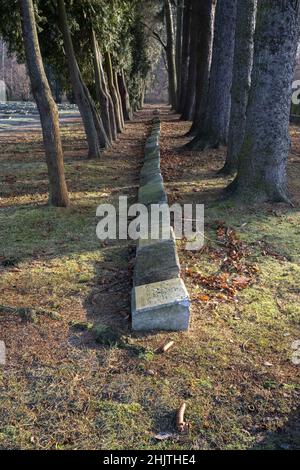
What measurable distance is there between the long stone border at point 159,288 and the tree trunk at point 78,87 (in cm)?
705

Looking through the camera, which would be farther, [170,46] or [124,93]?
[170,46]

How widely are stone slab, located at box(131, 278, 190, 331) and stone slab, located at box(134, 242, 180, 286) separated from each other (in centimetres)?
45

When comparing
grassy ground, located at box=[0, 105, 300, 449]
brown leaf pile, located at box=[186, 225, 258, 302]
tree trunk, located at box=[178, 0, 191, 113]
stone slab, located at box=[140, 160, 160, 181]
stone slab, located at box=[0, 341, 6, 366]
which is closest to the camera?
grassy ground, located at box=[0, 105, 300, 449]

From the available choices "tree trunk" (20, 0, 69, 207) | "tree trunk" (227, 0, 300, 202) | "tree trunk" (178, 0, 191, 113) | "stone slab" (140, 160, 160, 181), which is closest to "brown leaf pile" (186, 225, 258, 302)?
"tree trunk" (227, 0, 300, 202)

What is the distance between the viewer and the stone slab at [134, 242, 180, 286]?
4.56m

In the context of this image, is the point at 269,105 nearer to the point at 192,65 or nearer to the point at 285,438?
the point at 285,438

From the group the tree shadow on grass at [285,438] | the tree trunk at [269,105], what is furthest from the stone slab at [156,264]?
the tree trunk at [269,105]

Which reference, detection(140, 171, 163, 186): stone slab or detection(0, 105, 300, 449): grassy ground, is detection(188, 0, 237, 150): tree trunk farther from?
detection(0, 105, 300, 449): grassy ground

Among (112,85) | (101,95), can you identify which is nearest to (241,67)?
(101,95)

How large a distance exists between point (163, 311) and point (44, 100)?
4.34 metres

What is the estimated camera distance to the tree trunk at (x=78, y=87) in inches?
428

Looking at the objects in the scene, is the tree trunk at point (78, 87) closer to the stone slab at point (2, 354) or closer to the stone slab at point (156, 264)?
the stone slab at point (156, 264)

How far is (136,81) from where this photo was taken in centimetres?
2791

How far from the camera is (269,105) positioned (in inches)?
273
